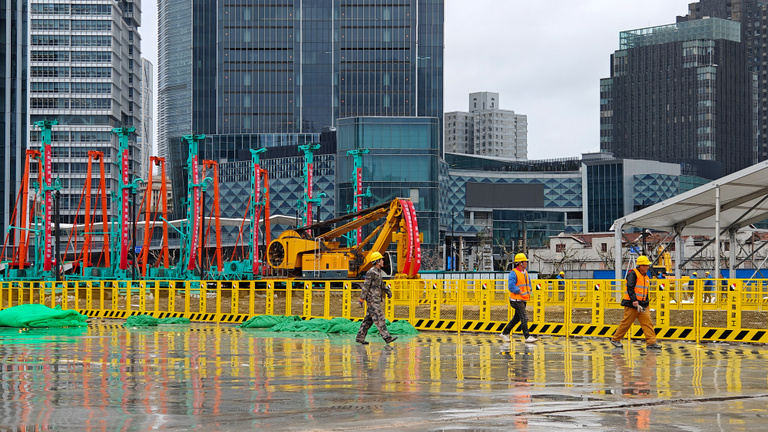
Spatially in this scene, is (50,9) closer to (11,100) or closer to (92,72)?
(92,72)

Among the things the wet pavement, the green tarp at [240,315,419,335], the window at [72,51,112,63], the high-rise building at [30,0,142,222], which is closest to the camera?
the wet pavement

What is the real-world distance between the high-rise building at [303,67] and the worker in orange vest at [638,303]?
480 ft

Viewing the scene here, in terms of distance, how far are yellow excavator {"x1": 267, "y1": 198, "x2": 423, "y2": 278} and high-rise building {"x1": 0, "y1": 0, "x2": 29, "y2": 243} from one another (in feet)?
190

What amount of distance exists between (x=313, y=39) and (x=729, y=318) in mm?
150170

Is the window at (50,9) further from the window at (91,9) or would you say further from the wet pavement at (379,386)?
the wet pavement at (379,386)

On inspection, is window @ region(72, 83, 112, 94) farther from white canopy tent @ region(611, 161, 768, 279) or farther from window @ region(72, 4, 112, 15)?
white canopy tent @ region(611, 161, 768, 279)

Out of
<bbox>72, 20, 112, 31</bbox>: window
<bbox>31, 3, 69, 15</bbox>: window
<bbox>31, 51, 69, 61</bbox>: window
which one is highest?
<bbox>31, 3, 69, 15</bbox>: window

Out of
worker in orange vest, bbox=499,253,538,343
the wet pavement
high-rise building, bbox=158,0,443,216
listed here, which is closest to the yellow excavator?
the wet pavement

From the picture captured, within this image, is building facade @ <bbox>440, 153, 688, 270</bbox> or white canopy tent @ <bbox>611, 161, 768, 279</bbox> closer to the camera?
white canopy tent @ <bbox>611, 161, 768, 279</bbox>

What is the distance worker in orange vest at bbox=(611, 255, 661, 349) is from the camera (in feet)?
63.1

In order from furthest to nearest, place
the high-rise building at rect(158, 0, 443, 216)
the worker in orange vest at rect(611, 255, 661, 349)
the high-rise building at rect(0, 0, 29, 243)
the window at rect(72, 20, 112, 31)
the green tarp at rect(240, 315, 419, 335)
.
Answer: the window at rect(72, 20, 112, 31) < the high-rise building at rect(158, 0, 443, 216) < the high-rise building at rect(0, 0, 29, 243) < the green tarp at rect(240, 315, 419, 335) < the worker in orange vest at rect(611, 255, 661, 349)

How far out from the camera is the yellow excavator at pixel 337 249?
46756mm

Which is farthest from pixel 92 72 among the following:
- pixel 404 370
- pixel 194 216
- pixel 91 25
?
pixel 404 370

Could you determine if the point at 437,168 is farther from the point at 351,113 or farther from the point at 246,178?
the point at 351,113
